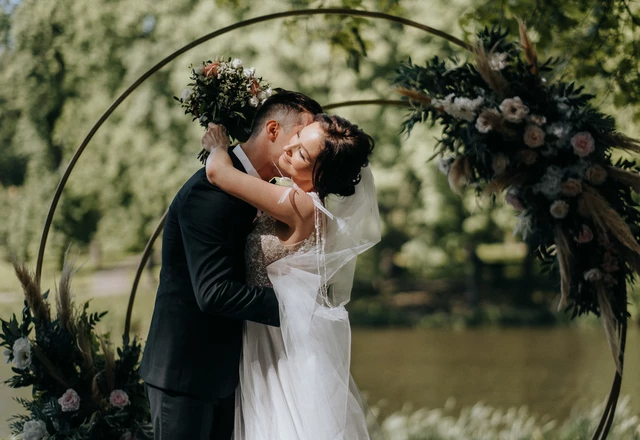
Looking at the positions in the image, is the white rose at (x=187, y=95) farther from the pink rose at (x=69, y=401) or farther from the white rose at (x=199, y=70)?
the pink rose at (x=69, y=401)

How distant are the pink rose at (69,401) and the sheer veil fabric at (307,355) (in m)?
1.24

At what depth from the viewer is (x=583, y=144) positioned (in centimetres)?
362

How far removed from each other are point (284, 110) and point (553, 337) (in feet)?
42.1

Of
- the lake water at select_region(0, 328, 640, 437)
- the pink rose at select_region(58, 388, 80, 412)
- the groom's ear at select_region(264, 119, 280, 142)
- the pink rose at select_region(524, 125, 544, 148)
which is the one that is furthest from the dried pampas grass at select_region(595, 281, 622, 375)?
the lake water at select_region(0, 328, 640, 437)

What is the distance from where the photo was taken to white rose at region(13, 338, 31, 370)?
370 cm

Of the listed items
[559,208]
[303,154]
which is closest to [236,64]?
[303,154]

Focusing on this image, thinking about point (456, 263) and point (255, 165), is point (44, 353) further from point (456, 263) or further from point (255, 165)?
point (456, 263)

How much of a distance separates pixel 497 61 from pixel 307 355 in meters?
1.87

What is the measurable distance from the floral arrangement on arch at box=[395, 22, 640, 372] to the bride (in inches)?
42.0

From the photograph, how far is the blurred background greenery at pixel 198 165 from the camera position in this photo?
12859 mm

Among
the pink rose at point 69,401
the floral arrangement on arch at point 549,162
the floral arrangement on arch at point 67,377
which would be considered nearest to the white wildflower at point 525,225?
the floral arrangement on arch at point 549,162

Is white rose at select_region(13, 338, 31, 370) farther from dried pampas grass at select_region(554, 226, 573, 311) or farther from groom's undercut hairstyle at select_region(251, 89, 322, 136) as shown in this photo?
dried pampas grass at select_region(554, 226, 573, 311)

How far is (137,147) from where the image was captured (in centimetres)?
1487

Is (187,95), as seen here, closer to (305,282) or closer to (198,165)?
(305,282)
